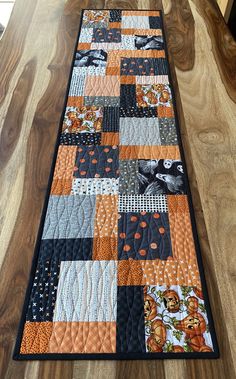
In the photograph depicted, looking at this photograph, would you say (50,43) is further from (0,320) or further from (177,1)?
(0,320)

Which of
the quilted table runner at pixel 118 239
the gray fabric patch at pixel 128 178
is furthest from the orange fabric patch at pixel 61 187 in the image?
the gray fabric patch at pixel 128 178

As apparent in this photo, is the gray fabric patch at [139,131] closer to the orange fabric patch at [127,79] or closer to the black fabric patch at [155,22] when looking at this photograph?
the orange fabric patch at [127,79]

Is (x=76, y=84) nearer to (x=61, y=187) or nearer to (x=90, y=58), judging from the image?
(x=90, y=58)

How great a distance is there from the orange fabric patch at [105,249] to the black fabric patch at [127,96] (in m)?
0.51

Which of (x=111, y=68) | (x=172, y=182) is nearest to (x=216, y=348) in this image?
(x=172, y=182)

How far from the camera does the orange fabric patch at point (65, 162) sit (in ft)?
3.27

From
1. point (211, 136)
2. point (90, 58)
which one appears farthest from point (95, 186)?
point (90, 58)

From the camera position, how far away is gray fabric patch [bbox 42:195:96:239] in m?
0.88

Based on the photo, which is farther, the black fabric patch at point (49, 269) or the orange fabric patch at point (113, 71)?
the orange fabric patch at point (113, 71)

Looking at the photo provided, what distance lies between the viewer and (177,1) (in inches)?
63.5

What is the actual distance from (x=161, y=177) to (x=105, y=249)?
0.27 meters

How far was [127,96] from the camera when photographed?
1.21 m

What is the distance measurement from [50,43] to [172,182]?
85 cm

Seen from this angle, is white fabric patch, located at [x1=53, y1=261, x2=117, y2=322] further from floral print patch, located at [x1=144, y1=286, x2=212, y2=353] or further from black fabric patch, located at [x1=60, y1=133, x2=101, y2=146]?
black fabric patch, located at [x1=60, y1=133, x2=101, y2=146]
